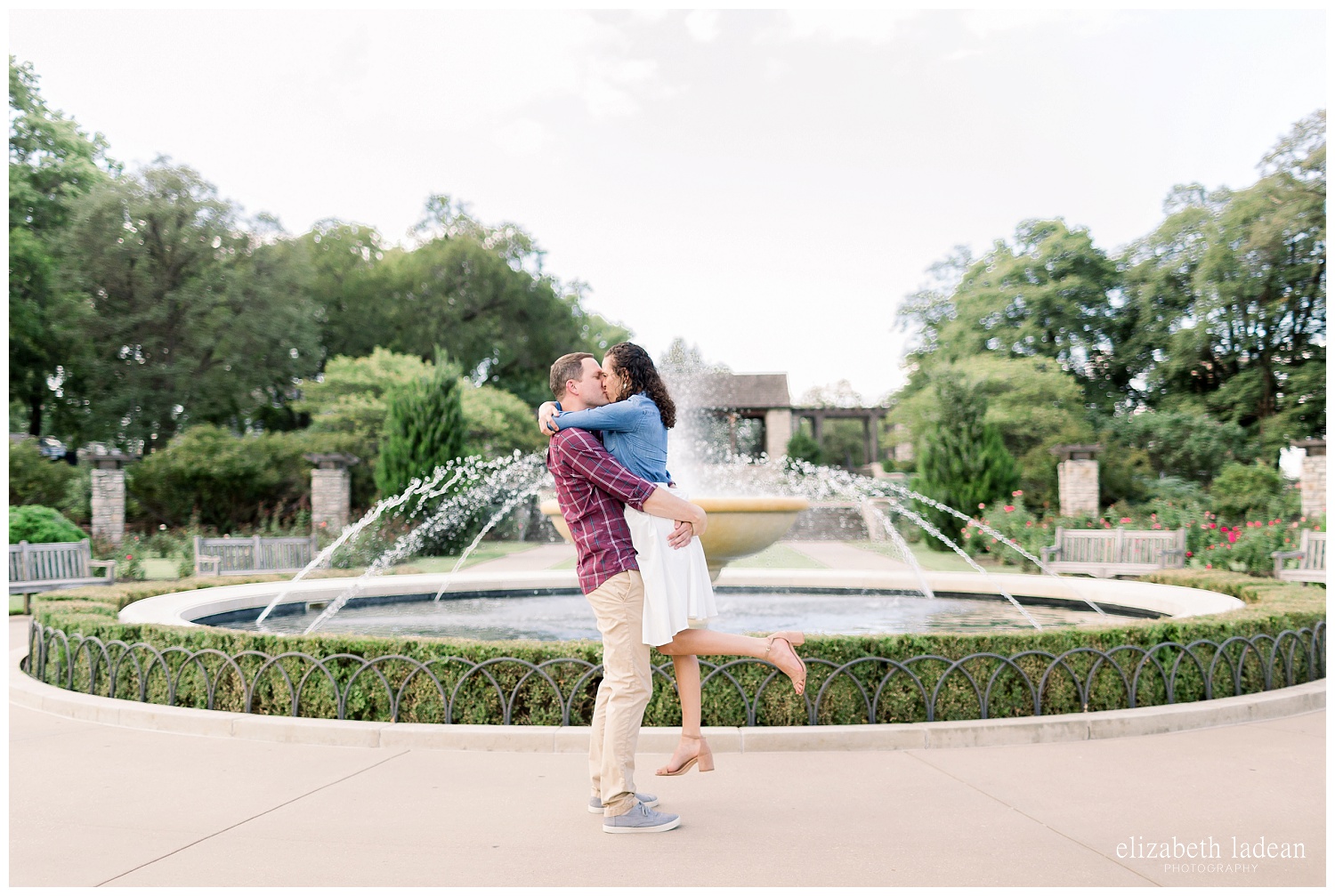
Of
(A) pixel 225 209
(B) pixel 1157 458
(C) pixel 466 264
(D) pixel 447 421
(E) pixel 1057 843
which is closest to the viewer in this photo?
(E) pixel 1057 843

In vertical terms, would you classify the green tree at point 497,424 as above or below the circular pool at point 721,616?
above

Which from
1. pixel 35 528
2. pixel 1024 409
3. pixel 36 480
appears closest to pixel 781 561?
pixel 1024 409

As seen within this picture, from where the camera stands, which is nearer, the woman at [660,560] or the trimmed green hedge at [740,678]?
the woman at [660,560]

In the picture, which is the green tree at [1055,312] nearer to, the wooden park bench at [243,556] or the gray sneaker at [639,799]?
the wooden park bench at [243,556]

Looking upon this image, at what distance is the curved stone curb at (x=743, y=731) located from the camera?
4.72 metres

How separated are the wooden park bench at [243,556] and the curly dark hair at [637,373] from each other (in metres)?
11.2

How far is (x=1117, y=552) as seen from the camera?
46.1ft

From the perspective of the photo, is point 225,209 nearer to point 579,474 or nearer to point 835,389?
point 579,474

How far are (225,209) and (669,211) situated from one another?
52.0 feet

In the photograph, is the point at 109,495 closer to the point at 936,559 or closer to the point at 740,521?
the point at 936,559

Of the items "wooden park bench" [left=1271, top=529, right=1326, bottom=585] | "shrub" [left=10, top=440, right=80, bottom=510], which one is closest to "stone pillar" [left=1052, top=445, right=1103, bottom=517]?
"wooden park bench" [left=1271, top=529, right=1326, bottom=585]

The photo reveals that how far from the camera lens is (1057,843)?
3.33 meters

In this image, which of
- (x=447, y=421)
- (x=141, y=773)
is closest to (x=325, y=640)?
(x=141, y=773)

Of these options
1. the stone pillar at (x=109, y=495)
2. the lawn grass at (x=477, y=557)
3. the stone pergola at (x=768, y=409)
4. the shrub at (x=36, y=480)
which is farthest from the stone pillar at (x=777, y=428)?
the stone pillar at (x=109, y=495)
